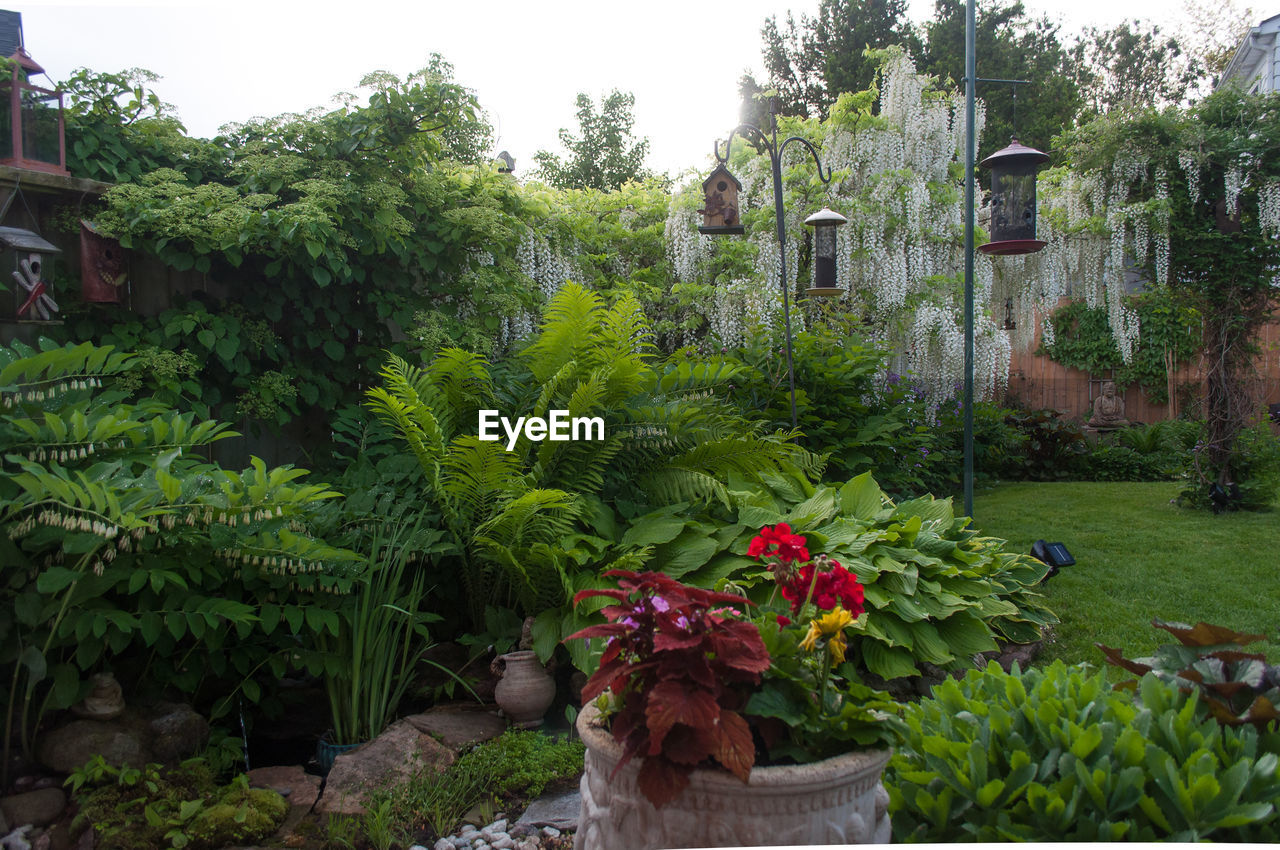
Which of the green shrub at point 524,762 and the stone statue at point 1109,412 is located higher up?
the stone statue at point 1109,412

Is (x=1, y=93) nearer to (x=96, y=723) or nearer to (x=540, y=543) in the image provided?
(x=96, y=723)

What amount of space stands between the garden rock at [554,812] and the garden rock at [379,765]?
0.31 meters

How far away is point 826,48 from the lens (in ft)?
51.3

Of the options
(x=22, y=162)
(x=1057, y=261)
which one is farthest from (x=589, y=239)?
(x=1057, y=261)

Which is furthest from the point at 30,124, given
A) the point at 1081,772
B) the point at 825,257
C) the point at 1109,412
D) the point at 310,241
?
the point at 1109,412

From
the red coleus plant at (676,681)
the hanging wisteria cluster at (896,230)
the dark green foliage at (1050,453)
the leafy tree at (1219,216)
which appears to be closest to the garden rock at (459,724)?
the red coleus plant at (676,681)

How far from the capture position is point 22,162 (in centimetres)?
307

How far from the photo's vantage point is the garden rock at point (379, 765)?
2242mm

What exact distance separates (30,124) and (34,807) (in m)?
2.47

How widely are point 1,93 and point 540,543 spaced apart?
103 inches

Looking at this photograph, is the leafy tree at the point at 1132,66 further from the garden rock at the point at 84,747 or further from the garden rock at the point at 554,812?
the garden rock at the point at 84,747

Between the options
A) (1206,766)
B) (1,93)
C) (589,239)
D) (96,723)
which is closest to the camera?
(1206,766)

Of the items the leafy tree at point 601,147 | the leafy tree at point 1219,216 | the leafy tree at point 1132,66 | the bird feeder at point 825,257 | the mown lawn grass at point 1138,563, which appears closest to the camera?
the mown lawn grass at point 1138,563

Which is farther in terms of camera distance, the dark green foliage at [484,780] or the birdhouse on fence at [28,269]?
the birdhouse on fence at [28,269]
